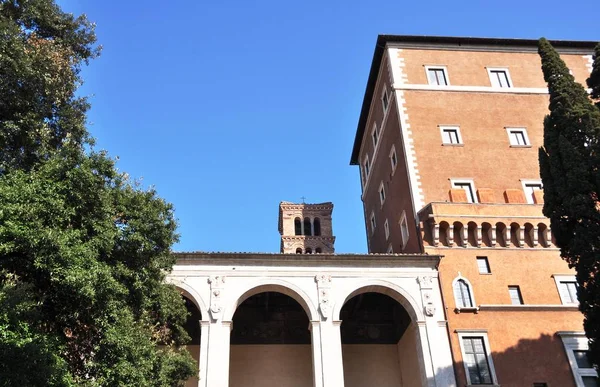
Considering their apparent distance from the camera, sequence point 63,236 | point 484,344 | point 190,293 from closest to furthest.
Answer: point 63,236
point 484,344
point 190,293

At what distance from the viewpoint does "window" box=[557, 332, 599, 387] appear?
Result: 1948 cm

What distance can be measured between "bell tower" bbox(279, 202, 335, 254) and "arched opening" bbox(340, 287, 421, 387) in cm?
2486

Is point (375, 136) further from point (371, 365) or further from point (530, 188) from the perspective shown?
A: point (371, 365)

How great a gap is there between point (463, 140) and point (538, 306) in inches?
341

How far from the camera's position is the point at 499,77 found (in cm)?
2847

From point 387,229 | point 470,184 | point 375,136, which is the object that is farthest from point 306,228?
point 470,184

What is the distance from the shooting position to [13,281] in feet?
36.8

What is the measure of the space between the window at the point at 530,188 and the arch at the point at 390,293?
7846 mm

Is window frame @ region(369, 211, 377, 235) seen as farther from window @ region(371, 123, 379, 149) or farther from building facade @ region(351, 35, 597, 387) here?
window @ region(371, 123, 379, 149)

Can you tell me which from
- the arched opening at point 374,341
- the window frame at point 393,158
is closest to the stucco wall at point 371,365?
the arched opening at point 374,341

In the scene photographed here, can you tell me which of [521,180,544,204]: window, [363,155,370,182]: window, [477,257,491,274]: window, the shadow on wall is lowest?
the shadow on wall

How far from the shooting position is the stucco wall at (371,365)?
2370 centimetres

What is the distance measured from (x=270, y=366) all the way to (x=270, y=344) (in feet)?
3.05

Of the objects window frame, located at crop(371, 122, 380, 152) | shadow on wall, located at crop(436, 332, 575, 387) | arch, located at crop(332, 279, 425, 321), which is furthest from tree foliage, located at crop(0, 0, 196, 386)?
window frame, located at crop(371, 122, 380, 152)
